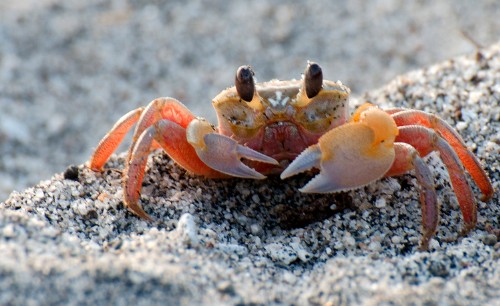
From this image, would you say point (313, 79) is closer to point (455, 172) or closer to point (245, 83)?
point (245, 83)

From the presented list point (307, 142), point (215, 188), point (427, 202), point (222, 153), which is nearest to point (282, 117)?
point (307, 142)

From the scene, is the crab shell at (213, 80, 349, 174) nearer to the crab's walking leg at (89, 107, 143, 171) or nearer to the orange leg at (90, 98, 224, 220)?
the orange leg at (90, 98, 224, 220)

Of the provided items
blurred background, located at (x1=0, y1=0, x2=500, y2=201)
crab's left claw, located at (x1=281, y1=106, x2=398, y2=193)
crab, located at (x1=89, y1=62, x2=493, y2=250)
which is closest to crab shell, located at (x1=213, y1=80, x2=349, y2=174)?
crab, located at (x1=89, y1=62, x2=493, y2=250)

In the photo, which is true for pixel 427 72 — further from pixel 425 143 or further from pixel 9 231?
pixel 9 231

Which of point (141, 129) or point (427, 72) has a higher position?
point (427, 72)

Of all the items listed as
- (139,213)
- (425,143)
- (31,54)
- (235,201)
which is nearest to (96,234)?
(139,213)

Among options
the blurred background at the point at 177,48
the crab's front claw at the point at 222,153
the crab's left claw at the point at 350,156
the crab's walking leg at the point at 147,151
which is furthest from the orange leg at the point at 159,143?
the blurred background at the point at 177,48

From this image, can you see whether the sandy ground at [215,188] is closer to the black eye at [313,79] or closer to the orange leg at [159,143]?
the orange leg at [159,143]
